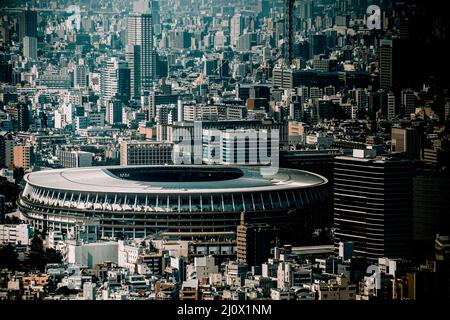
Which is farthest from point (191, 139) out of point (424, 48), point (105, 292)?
point (105, 292)

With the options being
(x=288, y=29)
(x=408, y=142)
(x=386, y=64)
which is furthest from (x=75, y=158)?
(x=288, y=29)

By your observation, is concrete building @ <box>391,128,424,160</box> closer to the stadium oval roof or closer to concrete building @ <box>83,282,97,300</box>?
the stadium oval roof

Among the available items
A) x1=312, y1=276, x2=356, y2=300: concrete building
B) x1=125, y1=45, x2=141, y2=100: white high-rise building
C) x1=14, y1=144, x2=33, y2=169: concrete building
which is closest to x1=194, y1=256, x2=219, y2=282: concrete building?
x1=312, y1=276, x2=356, y2=300: concrete building

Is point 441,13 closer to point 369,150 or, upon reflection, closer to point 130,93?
point 369,150

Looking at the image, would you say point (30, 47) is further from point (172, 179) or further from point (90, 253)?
point (90, 253)

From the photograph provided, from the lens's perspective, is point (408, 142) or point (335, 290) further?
point (408, 142)

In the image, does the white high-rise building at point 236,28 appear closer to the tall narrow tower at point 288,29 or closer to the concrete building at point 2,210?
the tall narrow tower at point 288,29
